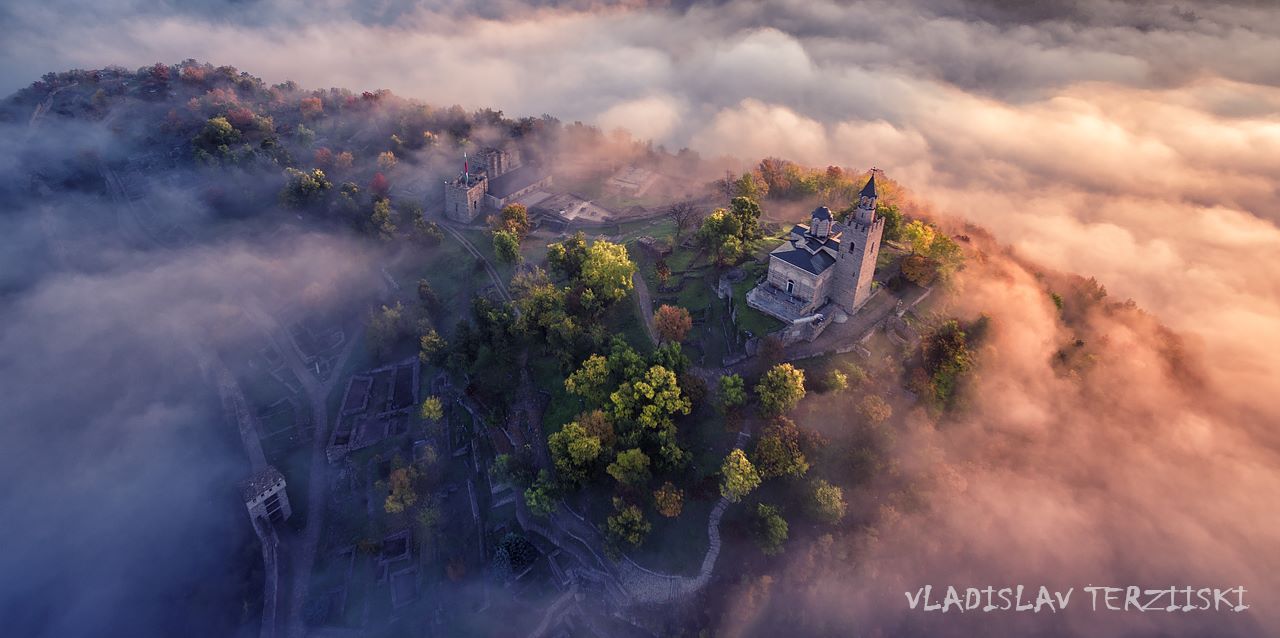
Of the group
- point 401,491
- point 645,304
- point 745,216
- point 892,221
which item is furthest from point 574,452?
point 892,221

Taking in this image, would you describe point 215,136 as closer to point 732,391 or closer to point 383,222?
point 383,222

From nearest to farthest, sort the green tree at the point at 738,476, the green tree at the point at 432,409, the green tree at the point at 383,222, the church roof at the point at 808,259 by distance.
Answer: the green tree at the point at 738,476
the church roof at the point at 808,259
the green tree at the point at 432,409
the green tree at the point at 383,222

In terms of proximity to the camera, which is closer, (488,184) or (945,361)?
(945,361)

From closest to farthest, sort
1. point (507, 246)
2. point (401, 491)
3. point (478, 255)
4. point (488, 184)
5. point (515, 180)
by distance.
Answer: point (401, 491), point (507, 246), point (478, 255), point (488, 184), point (515, 180)

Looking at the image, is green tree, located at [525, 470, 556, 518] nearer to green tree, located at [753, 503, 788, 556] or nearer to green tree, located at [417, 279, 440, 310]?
green tree, located at [753, 503, 788, 556]

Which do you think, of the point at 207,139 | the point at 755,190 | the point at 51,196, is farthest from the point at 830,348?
the point at 51,196

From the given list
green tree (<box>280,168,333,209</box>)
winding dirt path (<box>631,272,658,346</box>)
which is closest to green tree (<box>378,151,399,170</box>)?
green tree (<box>280,168,333,209</box>)

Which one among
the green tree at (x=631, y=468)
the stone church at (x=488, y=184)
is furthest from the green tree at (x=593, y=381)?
the stone church at (x=488, y=184)

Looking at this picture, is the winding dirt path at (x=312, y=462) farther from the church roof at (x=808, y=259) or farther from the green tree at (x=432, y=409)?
the church roof at (x=808, y=259)
